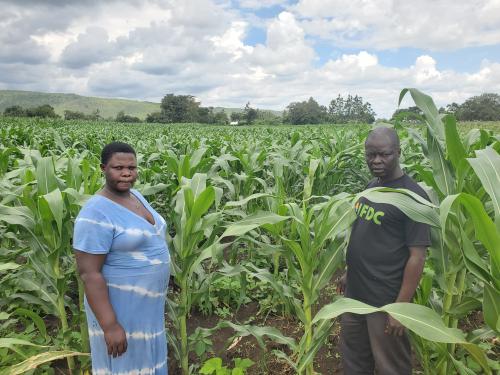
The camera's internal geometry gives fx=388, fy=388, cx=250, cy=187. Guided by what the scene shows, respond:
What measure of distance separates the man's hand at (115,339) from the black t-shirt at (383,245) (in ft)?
4.47

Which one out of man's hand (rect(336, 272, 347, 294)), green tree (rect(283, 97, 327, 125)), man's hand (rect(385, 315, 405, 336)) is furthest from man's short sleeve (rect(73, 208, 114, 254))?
green tree (rect(283, 97, 327, 125))

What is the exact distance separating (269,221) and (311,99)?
307 feet

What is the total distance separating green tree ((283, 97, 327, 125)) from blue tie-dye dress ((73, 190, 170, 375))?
66.9 m

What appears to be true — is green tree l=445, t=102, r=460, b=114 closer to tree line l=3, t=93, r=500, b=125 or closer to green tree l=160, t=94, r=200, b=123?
tree line l=3, t=93, r=500, b=125

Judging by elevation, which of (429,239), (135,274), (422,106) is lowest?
(135,274)

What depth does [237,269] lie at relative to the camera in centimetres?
257

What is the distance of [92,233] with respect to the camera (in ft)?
5.88

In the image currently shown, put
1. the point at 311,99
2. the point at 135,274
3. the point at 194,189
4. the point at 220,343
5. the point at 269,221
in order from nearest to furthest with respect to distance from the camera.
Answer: the point at 135,274
the point at 269,221
the point at 194,189
the point at 220,343
the point at 311,99

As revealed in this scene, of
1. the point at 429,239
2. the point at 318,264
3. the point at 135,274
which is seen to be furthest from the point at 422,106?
the point at 135,274

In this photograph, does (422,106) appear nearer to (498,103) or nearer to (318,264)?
(318,264)

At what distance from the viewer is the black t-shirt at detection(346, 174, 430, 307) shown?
2115 mm

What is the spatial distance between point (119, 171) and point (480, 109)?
69.6 metres

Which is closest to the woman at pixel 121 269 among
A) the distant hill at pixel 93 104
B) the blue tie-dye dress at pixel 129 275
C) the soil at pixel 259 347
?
the blue tie-dye dress at pixel 129 275

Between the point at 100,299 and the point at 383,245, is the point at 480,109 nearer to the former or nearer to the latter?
the point at 383,245
